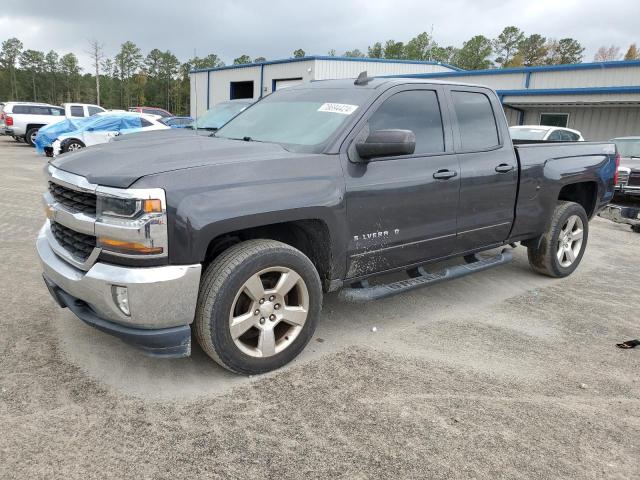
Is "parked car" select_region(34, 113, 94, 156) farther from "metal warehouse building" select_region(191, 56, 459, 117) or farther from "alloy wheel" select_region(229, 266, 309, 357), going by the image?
"alloy wheel" select_region(229, 266, 309, 357)

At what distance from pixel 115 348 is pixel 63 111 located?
22.3 metres

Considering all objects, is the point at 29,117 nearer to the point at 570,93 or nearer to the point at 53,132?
the point at 53,132

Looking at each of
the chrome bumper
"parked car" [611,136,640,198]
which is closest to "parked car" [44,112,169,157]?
"parked car" [611,136,640,198]

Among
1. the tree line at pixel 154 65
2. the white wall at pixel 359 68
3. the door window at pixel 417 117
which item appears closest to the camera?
the door window at pixel 417 117

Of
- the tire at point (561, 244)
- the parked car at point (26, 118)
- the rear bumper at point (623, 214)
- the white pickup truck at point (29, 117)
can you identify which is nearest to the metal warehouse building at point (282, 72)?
the white pickup truck at point (29, 117)

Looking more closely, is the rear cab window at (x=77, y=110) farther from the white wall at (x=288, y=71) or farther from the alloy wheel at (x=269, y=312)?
the alloy wheel at (x=269, y=312)

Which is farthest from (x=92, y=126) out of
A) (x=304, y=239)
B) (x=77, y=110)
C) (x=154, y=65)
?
(x=154, y=65)

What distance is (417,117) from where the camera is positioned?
3984 millimetres

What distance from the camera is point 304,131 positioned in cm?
369

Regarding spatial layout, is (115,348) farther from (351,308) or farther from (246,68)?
(246,68)

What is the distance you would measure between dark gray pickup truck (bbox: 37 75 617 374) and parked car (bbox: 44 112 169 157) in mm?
11531

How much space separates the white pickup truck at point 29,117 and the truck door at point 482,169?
21.1 m

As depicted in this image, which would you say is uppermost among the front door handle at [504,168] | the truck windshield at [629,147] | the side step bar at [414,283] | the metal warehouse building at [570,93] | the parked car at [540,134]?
the metal warehouse building at [570,93]

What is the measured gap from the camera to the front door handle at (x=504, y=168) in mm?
4440
